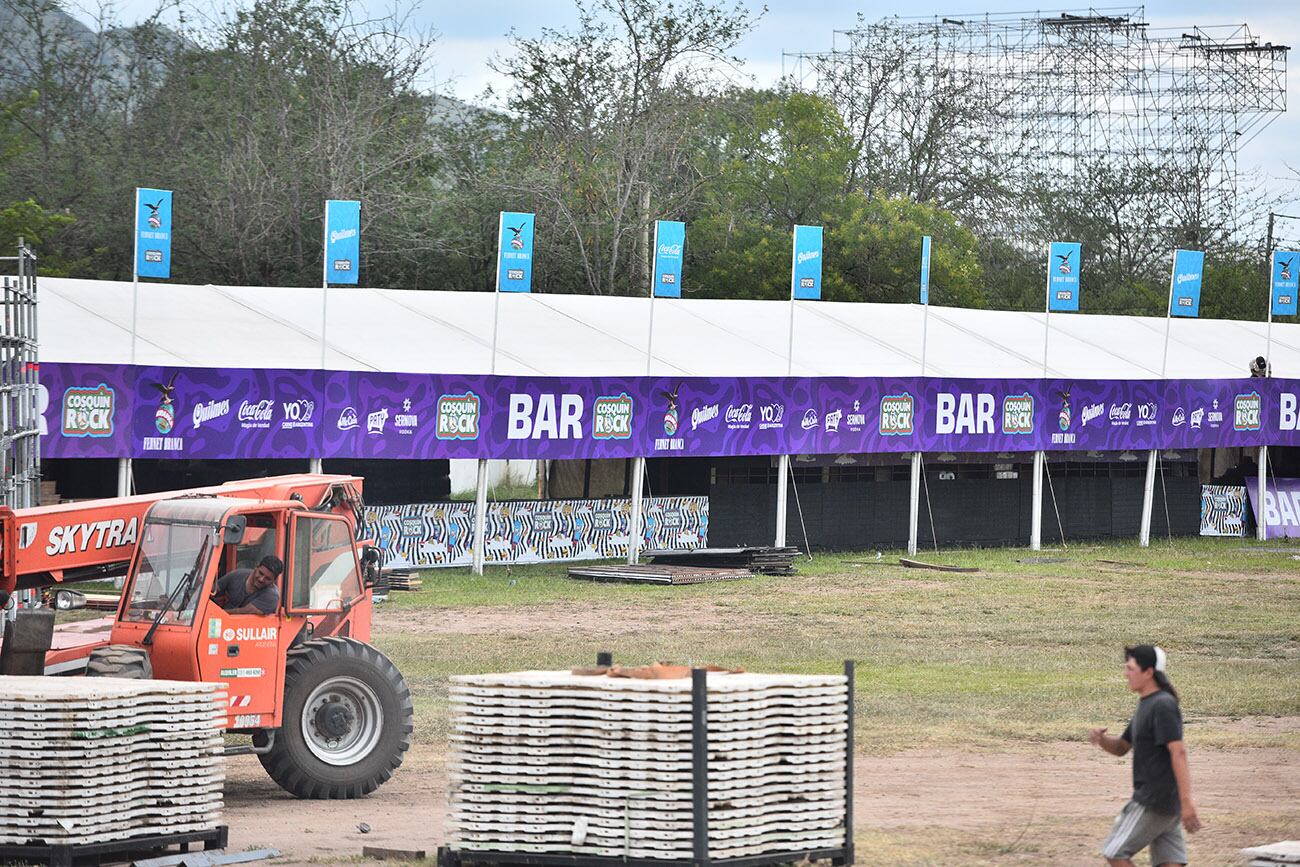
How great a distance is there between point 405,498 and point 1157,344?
20.8 metres

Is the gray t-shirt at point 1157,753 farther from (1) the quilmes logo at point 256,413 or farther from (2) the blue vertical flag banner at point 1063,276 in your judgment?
(2) the blue vertical flag banner at point 1063,276

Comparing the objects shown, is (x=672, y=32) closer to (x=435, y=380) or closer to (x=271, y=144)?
(x=271, y=144)

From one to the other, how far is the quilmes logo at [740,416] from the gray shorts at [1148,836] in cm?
2465

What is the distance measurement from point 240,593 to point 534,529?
64.8ft

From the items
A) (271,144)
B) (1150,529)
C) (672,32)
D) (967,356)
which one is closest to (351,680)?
(967,356)

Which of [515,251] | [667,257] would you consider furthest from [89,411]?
[667,257]

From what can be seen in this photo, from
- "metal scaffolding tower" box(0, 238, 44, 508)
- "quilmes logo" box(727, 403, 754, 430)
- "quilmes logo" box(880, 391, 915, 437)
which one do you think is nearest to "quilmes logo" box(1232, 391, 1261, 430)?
"quilmes logo" box(880, 391, 915, 437)

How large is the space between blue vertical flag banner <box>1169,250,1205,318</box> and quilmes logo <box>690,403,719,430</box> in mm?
13865

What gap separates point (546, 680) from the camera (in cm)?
1040

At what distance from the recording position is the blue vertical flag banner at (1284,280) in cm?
4269

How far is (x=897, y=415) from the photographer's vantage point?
119ft

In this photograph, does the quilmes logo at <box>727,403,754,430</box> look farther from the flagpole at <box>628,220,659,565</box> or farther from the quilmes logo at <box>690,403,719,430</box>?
the flagpole at <box>628,220,659,565</box>

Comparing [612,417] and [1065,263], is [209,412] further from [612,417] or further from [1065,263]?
[1065,263]

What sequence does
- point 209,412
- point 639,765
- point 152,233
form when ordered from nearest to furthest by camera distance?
point 639,765, point 209,412, point 152,233
